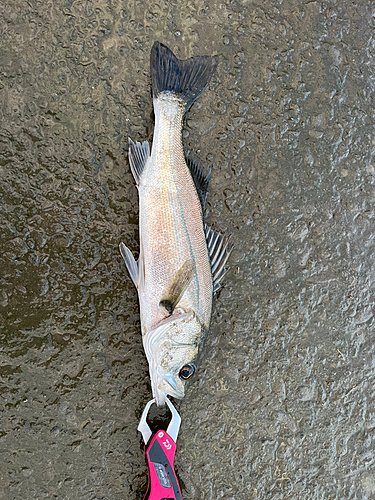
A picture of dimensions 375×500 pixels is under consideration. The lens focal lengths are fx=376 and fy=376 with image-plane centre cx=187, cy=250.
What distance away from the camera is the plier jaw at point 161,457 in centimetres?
235

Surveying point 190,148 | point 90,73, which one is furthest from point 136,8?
point 190,148

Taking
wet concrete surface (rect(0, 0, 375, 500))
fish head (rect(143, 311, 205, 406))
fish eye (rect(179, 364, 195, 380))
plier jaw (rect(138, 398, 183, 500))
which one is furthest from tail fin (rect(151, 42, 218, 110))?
plier jaw (rect(138, 398, 183, 500))

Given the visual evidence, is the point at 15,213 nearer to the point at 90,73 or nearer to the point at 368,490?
the point at 90,73

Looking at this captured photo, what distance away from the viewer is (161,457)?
2.38m

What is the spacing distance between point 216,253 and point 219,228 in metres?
0.29

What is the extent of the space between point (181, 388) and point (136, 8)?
2.55 metres

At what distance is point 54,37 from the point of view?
8.27ft

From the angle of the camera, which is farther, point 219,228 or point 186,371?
point 219,228


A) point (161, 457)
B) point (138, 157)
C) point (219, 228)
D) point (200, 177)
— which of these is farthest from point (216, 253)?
point (161, 457)

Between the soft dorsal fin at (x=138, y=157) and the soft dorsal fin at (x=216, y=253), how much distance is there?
564 mm

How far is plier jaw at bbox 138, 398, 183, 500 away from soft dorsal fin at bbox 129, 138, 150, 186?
1.47m

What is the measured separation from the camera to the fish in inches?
89.4

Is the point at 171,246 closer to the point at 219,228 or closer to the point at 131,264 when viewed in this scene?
the point at 131,264

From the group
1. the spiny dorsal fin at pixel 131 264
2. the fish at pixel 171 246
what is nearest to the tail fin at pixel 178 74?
the fish at pixel 171 246
